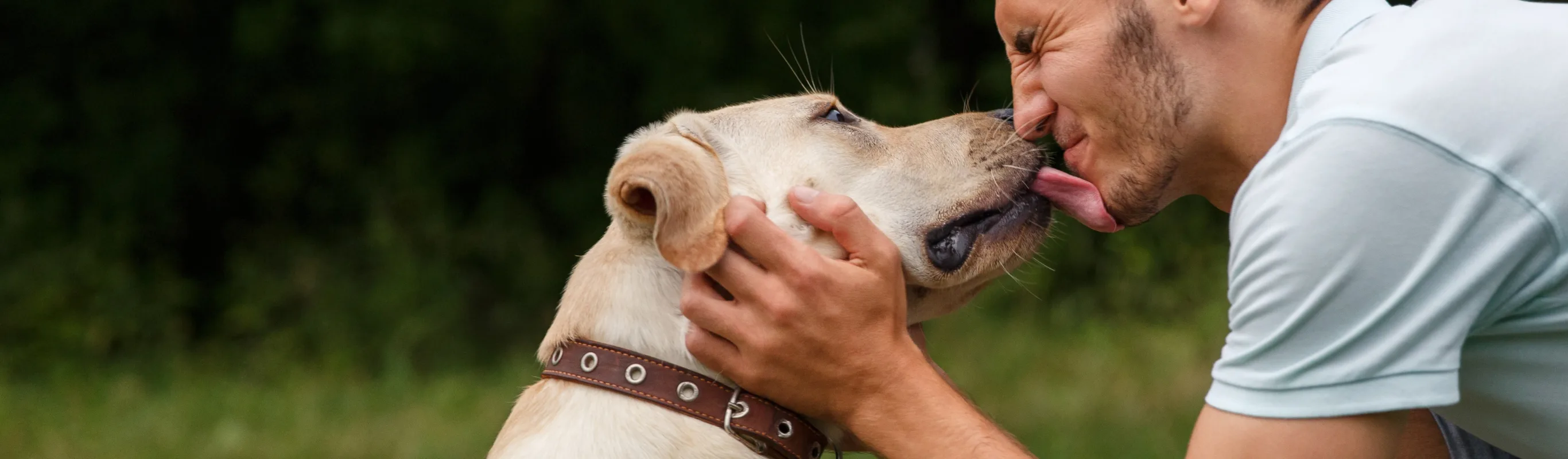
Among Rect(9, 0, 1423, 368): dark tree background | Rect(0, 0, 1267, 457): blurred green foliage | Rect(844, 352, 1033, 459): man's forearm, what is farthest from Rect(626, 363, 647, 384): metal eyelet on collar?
Rect(9, 0, 1423, 368): dark tree background

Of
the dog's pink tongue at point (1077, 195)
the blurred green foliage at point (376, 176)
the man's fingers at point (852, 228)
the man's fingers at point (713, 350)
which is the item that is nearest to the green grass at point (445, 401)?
the blurred green foliage at point (376, 176)

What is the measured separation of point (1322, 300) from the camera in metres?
1.88

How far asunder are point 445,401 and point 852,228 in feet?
15.4

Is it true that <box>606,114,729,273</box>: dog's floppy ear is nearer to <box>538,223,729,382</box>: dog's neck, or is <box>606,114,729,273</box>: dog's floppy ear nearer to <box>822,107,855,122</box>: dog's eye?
<box>538,223,729,382</box>: dog's neck

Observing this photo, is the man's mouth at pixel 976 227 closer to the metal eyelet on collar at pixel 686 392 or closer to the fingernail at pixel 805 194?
the fingernail at pixel 805 194

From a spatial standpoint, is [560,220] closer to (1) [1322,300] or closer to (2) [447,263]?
(2) [447,263]

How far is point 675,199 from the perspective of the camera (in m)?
2.31

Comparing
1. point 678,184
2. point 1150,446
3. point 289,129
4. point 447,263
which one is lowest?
point 1150,446

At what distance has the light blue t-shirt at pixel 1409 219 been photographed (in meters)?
1.85

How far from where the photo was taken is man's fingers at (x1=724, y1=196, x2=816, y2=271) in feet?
7.86

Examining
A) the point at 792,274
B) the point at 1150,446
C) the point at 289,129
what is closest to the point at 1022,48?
the point at 792,274

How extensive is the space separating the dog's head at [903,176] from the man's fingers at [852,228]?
0.14 ft

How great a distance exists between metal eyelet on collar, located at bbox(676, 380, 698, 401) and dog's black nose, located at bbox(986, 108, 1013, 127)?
98 cm

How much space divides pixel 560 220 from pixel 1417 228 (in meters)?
8.19
